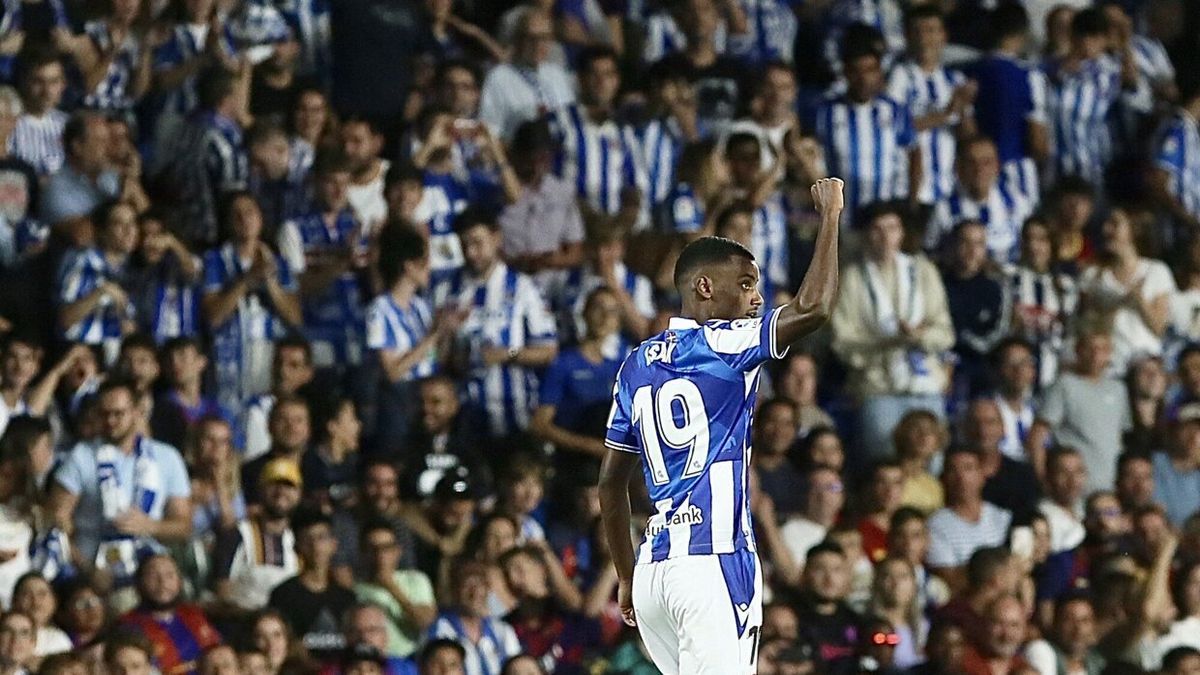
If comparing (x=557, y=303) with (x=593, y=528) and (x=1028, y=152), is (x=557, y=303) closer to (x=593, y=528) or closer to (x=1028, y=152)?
(x=593, y=528)

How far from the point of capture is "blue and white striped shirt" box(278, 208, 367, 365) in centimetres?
1432

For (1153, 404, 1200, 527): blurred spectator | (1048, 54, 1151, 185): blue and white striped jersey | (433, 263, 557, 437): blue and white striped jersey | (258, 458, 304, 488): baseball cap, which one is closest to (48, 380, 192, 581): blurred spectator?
A: (258, 458, 304, 488): baseball cap

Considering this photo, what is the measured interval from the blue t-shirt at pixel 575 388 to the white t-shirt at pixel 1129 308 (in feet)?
11.7

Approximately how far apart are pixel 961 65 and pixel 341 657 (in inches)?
274


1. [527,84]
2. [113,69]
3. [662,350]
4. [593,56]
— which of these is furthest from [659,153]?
[662,350]

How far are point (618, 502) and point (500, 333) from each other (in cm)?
579

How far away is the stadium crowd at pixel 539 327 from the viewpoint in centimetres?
1293

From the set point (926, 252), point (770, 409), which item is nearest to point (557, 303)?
point (770, 409)

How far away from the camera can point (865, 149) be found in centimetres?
1598

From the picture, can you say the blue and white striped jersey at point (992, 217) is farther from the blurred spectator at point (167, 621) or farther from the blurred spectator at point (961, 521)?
the blurred spectator at point (167, 621)

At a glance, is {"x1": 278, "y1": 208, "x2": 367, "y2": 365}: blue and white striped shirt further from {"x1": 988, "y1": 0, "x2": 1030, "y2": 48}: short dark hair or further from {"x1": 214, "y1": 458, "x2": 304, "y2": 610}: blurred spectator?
{"x1": 988, "y1": 0, "x2": 1030, "y2": 48}: short dark hair

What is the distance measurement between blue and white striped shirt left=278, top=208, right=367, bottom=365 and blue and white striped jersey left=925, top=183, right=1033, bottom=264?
393cm

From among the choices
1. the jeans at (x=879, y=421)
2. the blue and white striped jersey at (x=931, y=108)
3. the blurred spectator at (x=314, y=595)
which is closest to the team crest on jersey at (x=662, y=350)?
the blurred spectator at (x=314, y=595)

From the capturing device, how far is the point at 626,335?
1441cm
